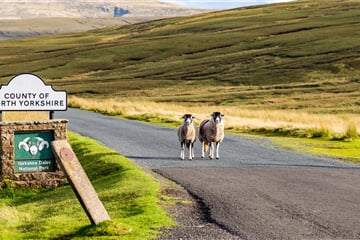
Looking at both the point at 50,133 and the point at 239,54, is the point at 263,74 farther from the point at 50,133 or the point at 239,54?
the point at 50,133

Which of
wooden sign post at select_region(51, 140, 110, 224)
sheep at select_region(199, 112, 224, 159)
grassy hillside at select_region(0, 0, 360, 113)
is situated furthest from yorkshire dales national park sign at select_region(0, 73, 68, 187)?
grassy hillside at select_region(0, 0, 360, 113)

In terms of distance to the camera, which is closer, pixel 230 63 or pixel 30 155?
pixel 30 155

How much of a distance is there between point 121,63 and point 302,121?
102821 mm

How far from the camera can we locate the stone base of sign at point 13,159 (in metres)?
21.5

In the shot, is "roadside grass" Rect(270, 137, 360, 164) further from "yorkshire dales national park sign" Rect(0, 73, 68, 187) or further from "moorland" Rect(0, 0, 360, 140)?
"yorkshire dales national park sign" Rect(0, 73, 68, 187)

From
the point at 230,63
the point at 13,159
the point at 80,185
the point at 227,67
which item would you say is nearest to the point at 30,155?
the point at 13,159

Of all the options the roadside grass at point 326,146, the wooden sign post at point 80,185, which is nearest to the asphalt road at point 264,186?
the roadside grass at point 326,146

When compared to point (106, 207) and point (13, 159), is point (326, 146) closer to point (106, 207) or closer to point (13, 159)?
point (13, 159)

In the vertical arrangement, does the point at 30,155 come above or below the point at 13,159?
above

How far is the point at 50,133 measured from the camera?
22.1 meters

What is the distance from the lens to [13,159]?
21.5m

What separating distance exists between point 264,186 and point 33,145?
24.9 ft

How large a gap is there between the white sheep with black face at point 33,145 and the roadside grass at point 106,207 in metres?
1.09

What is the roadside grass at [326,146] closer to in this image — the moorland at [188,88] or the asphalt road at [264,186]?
the moorland at [188,88]
